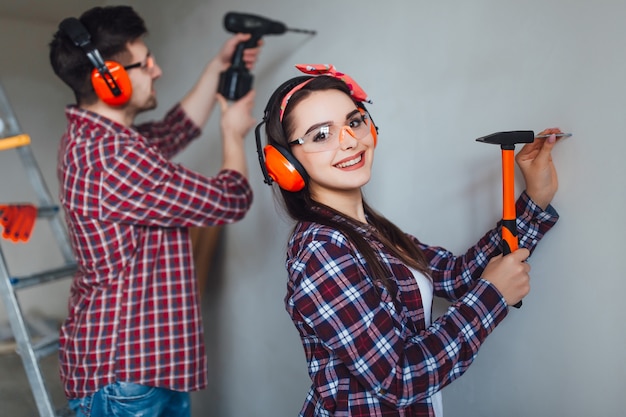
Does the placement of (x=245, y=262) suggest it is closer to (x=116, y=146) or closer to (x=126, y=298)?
(x=126, y=298)

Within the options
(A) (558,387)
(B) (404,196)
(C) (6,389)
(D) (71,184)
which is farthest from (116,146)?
(C) (6,389)

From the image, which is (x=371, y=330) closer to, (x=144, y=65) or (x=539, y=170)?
(x=539, y=170)

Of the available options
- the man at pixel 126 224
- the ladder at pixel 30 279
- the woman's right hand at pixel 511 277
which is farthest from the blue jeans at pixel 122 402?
the woman's right hand at pixel 511 277

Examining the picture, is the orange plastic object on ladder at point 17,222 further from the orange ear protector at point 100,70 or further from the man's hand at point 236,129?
the man's hand at point 236,129

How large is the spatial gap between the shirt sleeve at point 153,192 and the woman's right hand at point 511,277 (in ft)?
2.62


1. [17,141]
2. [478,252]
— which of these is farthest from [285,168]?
[17,141]

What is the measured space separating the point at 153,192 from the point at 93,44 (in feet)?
1.52

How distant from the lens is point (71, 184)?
1519mm

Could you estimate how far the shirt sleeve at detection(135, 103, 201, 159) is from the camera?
6.30ft

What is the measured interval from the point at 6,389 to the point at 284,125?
2.36m

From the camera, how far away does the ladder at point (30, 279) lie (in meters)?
1.64

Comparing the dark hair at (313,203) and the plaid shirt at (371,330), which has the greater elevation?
the dark hair at (313,203)

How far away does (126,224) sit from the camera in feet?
5.08

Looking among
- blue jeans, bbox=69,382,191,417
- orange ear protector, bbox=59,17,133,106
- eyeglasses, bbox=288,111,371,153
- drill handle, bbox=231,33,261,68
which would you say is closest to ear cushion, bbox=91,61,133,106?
orange ear protector, bbox=59,17,133,106
